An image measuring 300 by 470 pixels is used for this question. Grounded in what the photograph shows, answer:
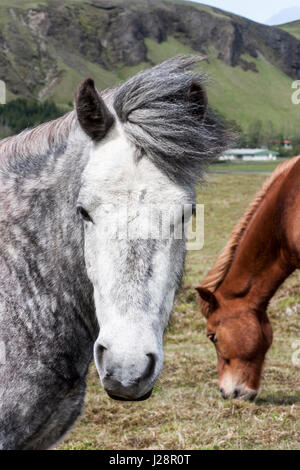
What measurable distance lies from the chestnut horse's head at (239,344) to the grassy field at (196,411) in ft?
0.75

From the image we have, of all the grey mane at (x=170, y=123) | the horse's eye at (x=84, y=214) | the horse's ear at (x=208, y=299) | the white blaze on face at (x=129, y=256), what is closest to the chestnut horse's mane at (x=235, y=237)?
the horse's ear at (x=208, y=299)

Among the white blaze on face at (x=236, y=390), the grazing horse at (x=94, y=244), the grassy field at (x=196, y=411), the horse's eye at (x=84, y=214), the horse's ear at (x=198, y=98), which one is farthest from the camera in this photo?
the white blaze on face at (x=236, y=390)

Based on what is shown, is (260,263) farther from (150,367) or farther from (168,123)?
(150,367)

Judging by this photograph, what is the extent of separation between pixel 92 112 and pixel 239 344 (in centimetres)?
416

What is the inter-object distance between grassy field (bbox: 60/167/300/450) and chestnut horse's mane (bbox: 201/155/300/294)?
2.10ft

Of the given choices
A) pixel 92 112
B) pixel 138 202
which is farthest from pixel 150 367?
pixel 92 112

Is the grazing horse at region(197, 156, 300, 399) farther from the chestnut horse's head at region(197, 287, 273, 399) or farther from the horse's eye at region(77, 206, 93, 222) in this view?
the horse's eye at region(77, 206, 93, 222)

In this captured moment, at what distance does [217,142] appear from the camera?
3.10 m

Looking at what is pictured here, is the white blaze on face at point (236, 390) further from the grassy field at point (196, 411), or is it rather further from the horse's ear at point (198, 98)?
the horse's ear at point (198, 98)

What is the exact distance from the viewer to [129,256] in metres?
2.56

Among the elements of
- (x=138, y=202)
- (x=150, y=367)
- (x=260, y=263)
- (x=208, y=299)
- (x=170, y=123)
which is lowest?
(x=208, y=299)

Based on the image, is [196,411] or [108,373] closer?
[108,373]

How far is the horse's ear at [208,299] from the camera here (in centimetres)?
631

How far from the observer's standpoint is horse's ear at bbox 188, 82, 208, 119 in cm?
298
